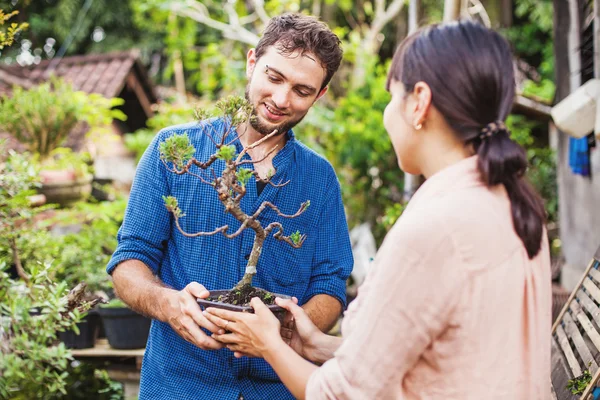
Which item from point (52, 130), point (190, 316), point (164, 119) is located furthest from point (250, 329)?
point (164, 119)

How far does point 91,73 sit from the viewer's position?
31.2ft

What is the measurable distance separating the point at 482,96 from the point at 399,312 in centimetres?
44

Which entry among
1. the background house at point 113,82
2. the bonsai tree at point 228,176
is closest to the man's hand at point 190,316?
the bonsai tree at point 228,176

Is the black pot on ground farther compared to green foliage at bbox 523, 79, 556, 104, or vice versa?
green foliage at bbox 523, 79, 556, 104

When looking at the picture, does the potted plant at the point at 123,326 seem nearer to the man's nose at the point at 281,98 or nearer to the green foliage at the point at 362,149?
the man's nose at the point at 281,98

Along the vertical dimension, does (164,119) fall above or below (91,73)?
below

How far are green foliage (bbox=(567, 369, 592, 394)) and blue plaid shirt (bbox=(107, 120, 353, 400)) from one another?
2.55ft

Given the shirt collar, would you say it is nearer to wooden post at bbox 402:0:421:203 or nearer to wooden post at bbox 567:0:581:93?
wooden post at bbox 402:0:421:203

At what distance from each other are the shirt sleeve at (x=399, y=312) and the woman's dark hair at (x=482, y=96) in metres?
0.18

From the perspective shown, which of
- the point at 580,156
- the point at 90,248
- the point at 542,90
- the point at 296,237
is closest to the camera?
the point at 296,237

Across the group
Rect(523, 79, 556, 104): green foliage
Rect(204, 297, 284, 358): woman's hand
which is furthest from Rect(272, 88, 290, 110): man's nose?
Rect(523, 79, 556, 104): green foliage

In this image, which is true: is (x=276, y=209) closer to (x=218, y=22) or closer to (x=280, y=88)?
(x=280, y=88)

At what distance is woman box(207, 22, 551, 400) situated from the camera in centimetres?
127

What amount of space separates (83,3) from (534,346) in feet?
51.3
